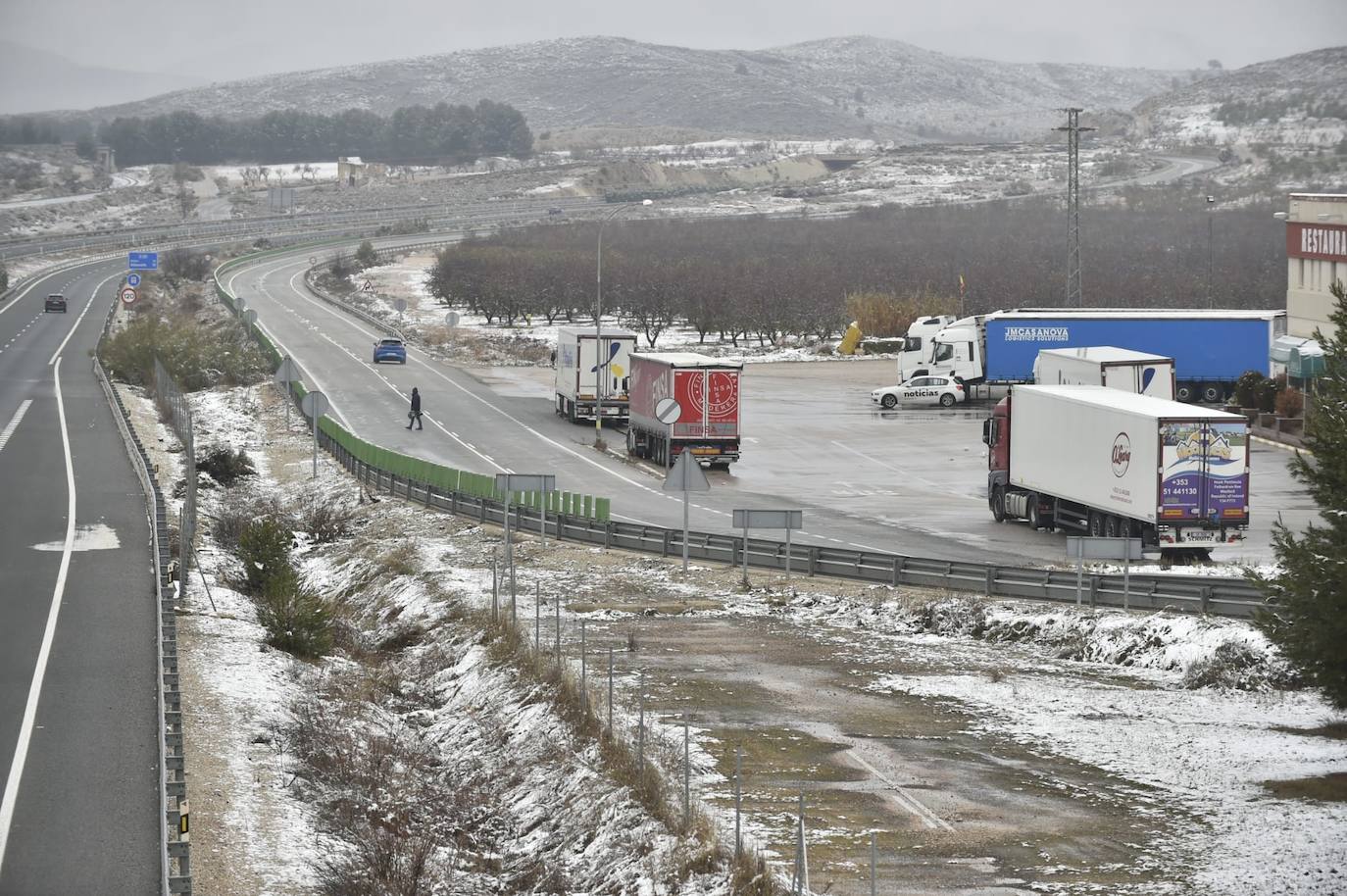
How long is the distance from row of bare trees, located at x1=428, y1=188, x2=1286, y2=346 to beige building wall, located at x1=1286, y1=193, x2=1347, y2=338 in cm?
2330

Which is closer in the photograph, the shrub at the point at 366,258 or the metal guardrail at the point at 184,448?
the metal guardrail at the point at 184,448

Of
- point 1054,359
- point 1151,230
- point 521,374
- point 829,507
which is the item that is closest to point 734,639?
point 829,507

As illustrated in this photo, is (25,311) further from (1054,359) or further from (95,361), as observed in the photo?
(1054,359)

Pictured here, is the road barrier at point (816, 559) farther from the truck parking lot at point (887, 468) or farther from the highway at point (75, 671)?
the highway at point (75, 671)

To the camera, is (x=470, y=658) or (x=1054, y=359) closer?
(x=470, y=658)

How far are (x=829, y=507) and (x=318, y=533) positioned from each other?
41.7 feet

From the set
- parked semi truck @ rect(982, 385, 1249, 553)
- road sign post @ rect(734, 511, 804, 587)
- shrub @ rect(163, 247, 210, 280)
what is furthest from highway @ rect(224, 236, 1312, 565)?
shrub @ rect(163, 247, 210, 280)

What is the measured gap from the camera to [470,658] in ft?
91.7

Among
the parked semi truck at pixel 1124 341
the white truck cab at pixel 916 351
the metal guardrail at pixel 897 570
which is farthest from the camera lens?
the white truck cab at pixel 916 351

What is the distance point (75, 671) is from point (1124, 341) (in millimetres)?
49694

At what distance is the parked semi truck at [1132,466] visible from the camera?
3388 centimetres

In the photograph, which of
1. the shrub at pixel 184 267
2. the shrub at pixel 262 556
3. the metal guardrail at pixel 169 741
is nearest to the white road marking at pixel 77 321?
the shrub at pixel 184 267

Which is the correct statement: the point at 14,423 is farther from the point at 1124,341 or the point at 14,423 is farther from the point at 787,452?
the point at 1124,341

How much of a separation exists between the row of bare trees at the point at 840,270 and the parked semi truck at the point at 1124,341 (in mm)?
16497
